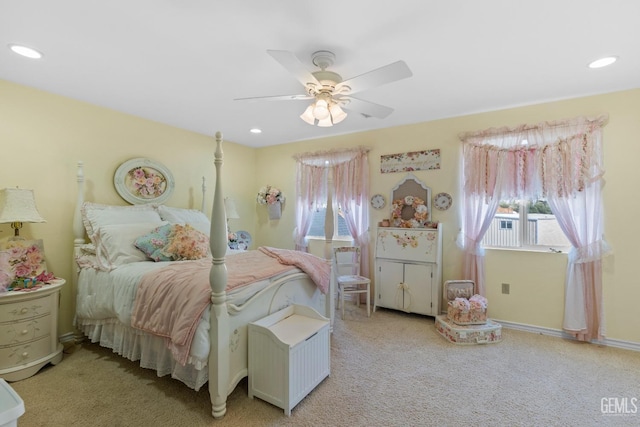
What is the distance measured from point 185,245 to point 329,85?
191cm

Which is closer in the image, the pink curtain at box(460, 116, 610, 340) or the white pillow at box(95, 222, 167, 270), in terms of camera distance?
the white pillow at box(95, 222, 167, 270)

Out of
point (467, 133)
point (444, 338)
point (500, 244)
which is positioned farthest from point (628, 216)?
point (444, 338)

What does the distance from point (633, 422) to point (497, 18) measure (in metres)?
2.55

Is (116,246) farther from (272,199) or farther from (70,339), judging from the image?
(272,199)

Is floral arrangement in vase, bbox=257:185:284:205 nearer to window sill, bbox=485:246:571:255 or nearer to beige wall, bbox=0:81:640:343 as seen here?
beige wall, bbox=0:81:640:343

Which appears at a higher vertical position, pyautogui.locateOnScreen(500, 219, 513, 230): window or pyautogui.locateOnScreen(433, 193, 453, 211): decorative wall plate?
pyautogui.locateOnScreen(433, 193, 453, 211): decorative wall plate

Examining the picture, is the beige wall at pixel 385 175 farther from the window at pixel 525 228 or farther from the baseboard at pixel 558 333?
the window at pixel 525 228

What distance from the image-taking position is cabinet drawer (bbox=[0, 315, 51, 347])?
2.07 meters

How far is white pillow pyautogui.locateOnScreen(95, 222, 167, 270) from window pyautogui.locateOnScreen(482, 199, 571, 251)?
3.63 metres

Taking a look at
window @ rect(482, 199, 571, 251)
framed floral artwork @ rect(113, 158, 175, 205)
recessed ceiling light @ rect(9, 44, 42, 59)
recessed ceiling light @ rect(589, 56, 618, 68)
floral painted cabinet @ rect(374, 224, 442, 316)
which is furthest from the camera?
floral painted cabinet @ rect(374, 224, 442, 316)

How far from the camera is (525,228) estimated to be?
3.14 meters

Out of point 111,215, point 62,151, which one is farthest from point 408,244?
point 62,151

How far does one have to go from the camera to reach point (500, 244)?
3.25 meters

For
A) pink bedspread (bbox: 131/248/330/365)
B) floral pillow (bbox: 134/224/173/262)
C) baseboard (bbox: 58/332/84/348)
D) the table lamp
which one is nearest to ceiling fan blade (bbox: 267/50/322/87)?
pink bedspread (bbox: 131/248/330/365)
